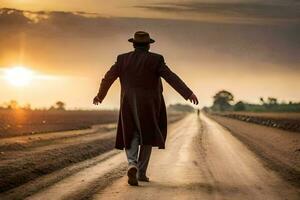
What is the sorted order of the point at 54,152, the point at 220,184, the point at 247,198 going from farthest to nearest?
→ the point at 54,152, the point at 220,184, the point at 247,198

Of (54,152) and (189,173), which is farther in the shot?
(54,152)

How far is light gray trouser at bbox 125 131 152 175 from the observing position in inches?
428

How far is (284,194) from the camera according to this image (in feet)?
31.7

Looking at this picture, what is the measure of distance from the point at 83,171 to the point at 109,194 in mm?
3537

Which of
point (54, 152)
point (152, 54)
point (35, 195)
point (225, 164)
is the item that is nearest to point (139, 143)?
point (152, 54)

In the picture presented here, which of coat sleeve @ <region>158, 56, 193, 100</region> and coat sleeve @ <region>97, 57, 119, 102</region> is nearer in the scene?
coat sleeve @ <region>158, 56, 193, 100</region>

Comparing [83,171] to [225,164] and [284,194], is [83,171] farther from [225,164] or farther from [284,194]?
[284,194]

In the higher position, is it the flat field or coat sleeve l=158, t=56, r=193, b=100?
coat sleeve l=158, t=56, r=193, b=100

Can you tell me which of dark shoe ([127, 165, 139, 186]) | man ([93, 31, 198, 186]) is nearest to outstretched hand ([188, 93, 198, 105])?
man ([93, 31, 198, 186])

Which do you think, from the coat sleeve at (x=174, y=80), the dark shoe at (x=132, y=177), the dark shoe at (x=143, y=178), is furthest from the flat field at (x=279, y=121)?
the dark shoe at (x=132, y=177)

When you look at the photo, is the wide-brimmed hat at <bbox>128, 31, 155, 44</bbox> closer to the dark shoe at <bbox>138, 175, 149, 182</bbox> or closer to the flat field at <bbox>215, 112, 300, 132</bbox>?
the dark shoe at <bbox>138, 175, 149, 182</bbox>

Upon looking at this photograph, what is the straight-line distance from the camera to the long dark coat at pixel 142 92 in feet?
36.4

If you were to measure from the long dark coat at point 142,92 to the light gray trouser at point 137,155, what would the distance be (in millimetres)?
82

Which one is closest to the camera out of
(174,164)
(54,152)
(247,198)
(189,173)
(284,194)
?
(247,198)
